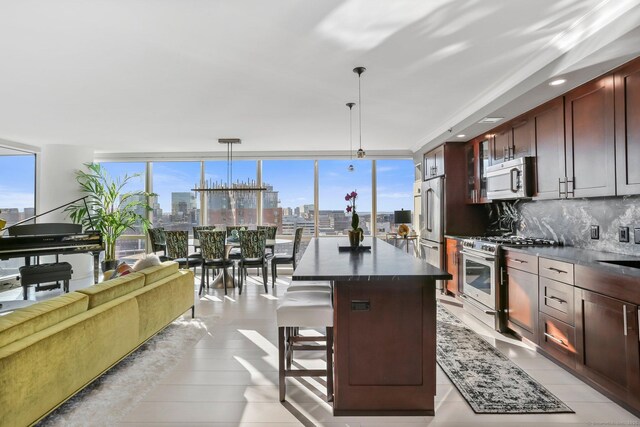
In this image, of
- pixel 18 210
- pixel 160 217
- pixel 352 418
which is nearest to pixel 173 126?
pixel 160 217

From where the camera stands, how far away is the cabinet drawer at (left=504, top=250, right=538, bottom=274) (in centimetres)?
297

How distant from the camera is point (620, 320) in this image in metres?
2.08

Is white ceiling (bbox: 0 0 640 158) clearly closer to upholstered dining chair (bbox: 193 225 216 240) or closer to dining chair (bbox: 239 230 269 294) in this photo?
dining chair (bbox: 239 230 269 294)

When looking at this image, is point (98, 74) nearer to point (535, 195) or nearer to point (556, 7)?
point (556, 7)

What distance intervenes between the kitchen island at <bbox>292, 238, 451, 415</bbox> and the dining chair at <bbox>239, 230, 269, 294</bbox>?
11.2 feet

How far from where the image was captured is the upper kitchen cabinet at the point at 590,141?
253cm

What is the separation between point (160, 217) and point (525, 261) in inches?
266

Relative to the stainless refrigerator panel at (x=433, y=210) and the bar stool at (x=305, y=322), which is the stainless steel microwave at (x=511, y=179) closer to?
the stainless refrigerator panel at (x=433, y=210)

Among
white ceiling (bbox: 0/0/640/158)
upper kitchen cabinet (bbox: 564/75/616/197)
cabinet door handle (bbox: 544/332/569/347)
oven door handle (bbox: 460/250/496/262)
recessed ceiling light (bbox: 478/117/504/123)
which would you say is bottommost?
cabinet door handle (bbox: 544/332/569/347)

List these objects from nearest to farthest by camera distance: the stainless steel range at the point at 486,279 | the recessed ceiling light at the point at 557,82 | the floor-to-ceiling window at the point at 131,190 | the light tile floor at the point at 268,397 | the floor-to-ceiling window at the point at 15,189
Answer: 1. the light tile floor at the point at 268,397
2. the recessed ceiling light at the point at 557,82
3. the stainless steel range at the point at 486,279
4. the floor-to-ceiling window at the point at 15,189
5. the floor-to-ceiling window at the point at 131,190

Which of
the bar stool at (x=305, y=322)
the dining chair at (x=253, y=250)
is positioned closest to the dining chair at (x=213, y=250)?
the dining chair at (x=253, y=250)

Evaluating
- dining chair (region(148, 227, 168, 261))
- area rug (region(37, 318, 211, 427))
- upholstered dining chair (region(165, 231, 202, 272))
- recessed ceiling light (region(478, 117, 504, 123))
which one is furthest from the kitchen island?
dining chair (region(148, 227, 168, 261))

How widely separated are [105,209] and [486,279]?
644 cm

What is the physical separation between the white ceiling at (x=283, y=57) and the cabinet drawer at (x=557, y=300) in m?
1.63
